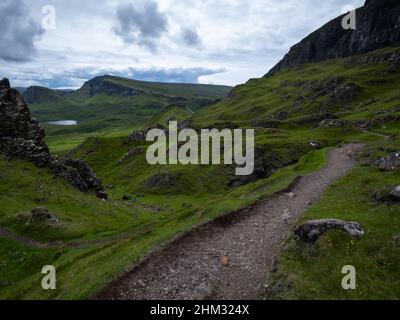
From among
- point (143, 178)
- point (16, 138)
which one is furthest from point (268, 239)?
point (143, 178)

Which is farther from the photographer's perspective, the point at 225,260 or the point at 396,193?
the point at 396,193

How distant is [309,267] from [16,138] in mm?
68541

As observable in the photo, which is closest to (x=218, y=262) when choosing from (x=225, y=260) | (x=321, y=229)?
(x=225, y=260)

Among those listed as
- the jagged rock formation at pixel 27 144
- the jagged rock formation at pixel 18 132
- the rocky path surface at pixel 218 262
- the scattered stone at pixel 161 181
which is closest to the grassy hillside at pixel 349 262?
Answer: the rocky path surface at pixel 218 262

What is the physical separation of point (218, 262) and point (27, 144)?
A: 193 ft

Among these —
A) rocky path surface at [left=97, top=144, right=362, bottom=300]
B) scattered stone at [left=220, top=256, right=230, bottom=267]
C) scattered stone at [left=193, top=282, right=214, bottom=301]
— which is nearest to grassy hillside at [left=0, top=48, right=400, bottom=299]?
rocky path surface at [left=97, top=144, right=362, bottom=300]

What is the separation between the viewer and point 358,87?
577 ft

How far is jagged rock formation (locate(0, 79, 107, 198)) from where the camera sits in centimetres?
6862

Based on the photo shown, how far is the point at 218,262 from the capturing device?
83.1ft

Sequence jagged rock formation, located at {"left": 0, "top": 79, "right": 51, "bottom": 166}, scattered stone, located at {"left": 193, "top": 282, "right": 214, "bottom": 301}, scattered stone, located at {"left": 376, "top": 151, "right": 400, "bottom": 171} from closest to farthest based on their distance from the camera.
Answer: scattered stone, located at {"left": 193, "top": 282, "right": 214, "bottom": 301} < scattered stone, located at {"left": 376, "top": 151, "right": 400, "bottom": 171} < jagged rock formation, located at {"left": 0, "top": 79, "right": 51, "bottom": 166}

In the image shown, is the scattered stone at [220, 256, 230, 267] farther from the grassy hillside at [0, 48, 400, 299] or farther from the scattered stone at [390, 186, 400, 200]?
the scattered stone at [390, 186, 400, 200]

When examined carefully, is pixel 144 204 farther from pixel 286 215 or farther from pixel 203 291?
pixel 203 291

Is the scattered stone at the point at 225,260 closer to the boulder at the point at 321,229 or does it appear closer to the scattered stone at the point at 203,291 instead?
the scattered stone at the point at 203,291

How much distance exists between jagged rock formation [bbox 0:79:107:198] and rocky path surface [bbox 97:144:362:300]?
143ft
